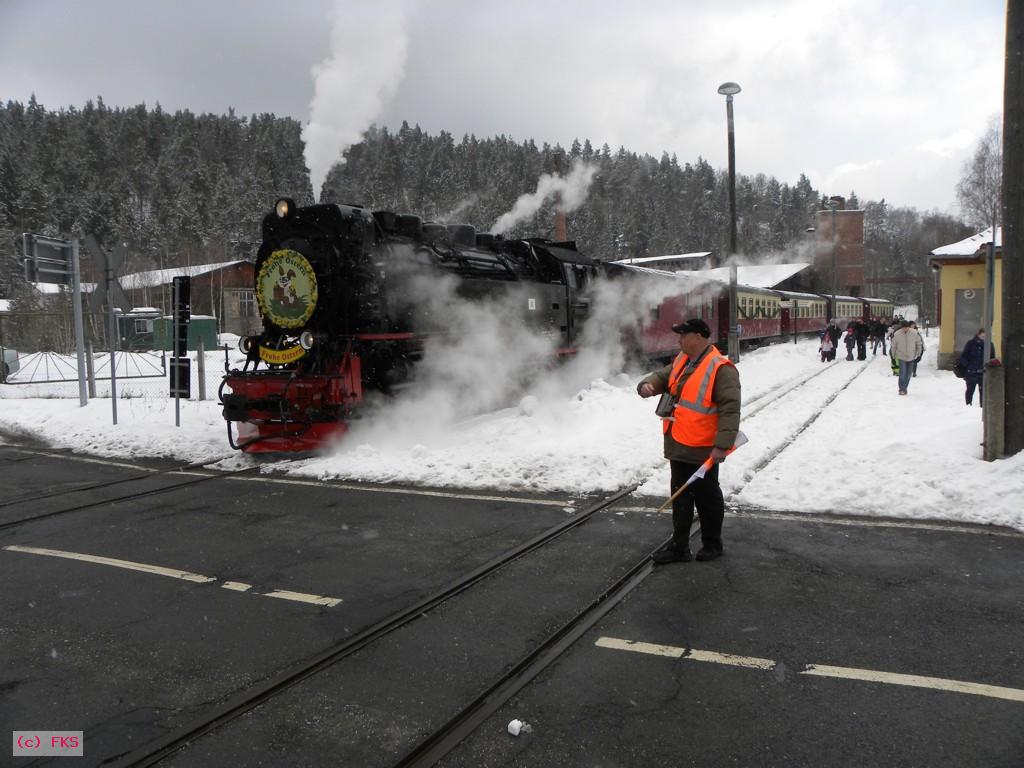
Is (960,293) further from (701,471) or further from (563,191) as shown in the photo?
(701,471)

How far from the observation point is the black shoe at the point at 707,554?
494 cm

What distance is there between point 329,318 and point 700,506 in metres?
6.03

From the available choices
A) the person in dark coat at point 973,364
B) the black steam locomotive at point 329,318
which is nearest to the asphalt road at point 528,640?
the black steam locomotive at point 329,318

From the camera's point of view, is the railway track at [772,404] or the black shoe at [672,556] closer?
the black shoe at [672,556]

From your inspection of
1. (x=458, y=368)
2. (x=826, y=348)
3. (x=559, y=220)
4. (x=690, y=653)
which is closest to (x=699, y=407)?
(x=690, y=653)

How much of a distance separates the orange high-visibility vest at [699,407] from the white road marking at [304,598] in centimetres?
266

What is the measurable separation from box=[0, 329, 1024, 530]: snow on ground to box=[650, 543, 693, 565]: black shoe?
1780 millimetres

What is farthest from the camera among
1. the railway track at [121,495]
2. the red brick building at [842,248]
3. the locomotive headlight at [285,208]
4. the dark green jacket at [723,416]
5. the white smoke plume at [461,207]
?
the red brick building at [842,248]

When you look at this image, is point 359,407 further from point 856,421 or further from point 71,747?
point 856,421

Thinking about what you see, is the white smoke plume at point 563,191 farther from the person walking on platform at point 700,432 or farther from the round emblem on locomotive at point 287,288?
the person walking on platform at point 700,432

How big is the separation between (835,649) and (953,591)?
53.3 inches

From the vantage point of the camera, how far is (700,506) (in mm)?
5004

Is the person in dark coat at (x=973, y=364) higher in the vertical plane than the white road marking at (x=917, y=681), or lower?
higher

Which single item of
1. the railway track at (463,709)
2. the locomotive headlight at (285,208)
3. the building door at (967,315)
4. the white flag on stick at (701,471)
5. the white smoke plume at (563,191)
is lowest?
the railway track at (463,709)
